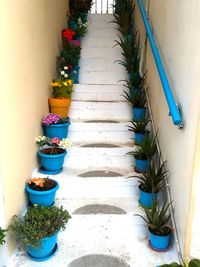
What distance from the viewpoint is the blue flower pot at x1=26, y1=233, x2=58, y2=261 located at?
227 cm

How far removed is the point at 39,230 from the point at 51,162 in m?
0.94

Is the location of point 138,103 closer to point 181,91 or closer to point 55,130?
point 55,130

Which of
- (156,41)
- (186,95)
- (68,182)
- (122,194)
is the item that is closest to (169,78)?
(186,95)

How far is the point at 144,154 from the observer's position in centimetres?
325

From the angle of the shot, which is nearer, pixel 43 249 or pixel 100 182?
pixel 43 249

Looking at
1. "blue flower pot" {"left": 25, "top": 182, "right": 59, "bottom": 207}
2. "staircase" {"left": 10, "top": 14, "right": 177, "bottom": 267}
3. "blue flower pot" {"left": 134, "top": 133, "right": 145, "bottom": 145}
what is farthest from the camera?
"blue flower pot" {"left": 134, "top": 133, "right": 145, "bottom": 145}

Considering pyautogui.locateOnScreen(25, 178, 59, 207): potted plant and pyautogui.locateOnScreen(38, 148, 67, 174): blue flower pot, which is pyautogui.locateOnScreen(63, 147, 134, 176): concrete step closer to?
pyautogui.locateOnScreen(38, 148, 67, 174): blue flower pot

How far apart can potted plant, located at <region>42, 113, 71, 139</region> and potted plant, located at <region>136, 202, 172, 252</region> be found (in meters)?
1.38

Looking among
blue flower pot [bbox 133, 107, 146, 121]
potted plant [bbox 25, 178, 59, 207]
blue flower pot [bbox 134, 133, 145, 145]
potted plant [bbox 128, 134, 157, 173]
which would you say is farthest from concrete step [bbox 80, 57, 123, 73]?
potted plant [bbox 25, 178, 59, 207]

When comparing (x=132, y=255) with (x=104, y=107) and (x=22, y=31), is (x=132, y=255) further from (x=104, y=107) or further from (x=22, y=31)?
(x=104, y=107)

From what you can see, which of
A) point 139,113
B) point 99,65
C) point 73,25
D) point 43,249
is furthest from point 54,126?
point 73,25

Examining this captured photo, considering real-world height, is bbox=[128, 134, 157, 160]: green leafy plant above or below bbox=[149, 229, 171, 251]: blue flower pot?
above

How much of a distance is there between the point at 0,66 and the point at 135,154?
159 centimetres

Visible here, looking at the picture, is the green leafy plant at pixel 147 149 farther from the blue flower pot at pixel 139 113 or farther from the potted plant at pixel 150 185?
the blue flower pot at pixel 139 113
